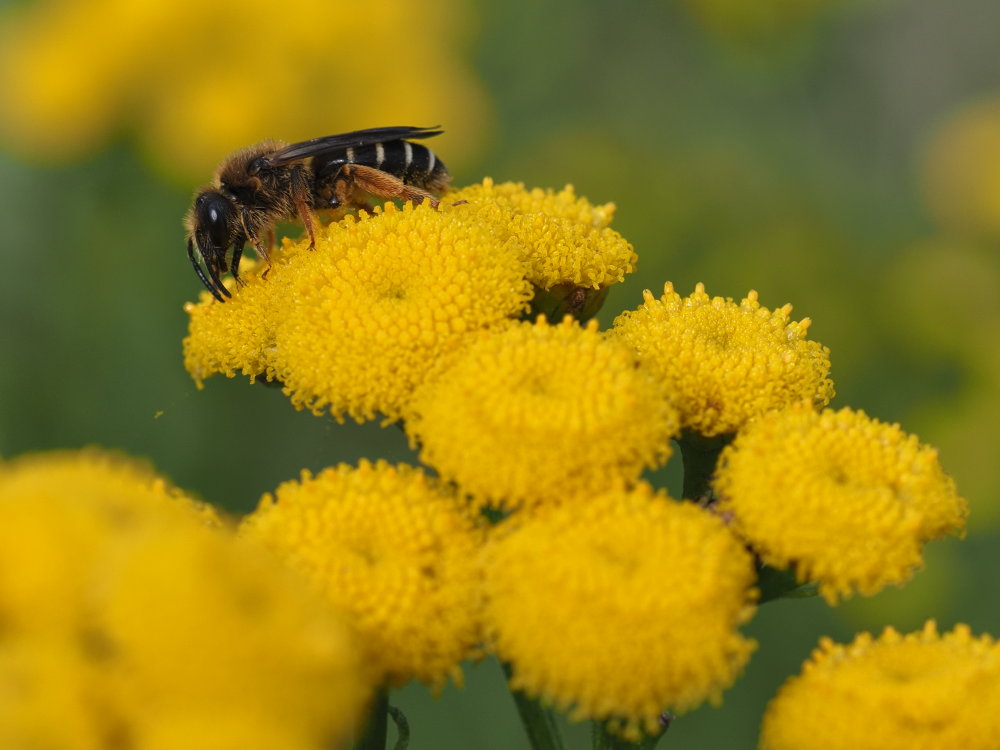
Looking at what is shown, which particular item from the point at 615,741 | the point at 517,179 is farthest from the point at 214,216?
the point at 517,179

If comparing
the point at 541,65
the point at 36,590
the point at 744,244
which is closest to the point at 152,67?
the point at 541,65

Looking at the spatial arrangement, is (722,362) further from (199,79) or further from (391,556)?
(199,79)

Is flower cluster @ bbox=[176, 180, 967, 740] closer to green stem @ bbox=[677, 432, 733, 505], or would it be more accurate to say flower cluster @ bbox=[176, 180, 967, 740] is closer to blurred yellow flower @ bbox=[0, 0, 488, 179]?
green stem @ bbox=[677, 432, 733, 505]

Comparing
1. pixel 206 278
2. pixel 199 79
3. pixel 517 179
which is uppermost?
pixel 517 179

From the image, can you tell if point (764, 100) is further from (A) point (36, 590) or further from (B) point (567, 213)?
(A) point (36, 590)

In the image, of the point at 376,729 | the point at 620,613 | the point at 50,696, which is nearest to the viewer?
the point at 50,696

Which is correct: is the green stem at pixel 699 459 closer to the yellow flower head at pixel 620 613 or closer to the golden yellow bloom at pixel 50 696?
the yellow flower head at pixel 620 613

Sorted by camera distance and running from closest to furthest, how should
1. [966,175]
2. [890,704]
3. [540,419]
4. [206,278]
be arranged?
[890,704]
[540,419]
[206,278]
[966,175]
